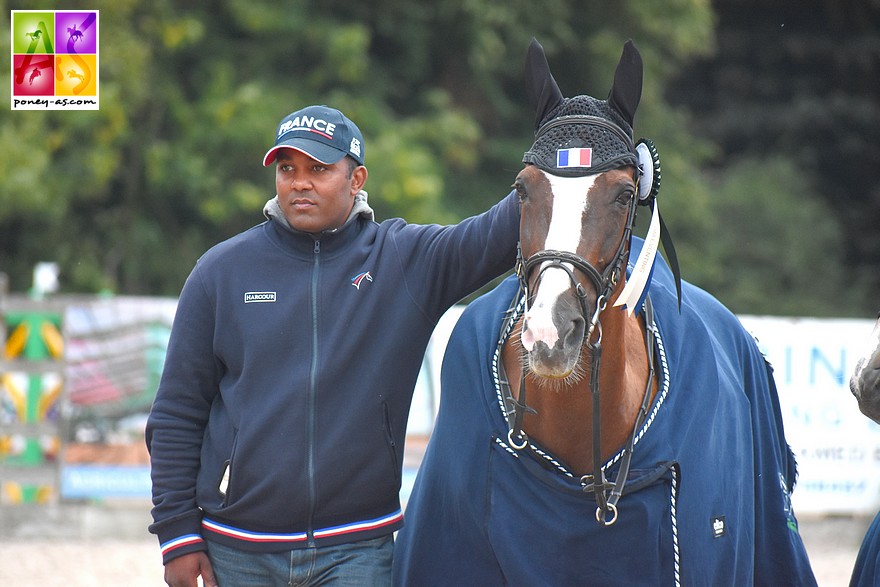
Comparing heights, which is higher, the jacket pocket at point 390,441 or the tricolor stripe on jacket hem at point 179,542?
the jacket pocket at point 390,441

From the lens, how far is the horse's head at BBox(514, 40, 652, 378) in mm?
2680

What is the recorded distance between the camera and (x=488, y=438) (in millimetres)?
3236

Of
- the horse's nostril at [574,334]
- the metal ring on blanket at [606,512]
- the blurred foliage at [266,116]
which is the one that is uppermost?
the blurred foliage at [266,116]

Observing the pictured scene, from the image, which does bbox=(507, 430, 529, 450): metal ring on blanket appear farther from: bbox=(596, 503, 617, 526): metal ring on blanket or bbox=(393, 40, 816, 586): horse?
bbox=(596, 503, 617, 526): metal ring on blanket

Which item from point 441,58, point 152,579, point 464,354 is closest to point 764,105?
point 441,58

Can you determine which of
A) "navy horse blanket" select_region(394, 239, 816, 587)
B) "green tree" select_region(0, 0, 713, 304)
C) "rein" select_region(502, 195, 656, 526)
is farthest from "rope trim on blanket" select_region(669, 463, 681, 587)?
"green tree" select_region(0, 0, 713, 304)

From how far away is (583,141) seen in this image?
2.90m

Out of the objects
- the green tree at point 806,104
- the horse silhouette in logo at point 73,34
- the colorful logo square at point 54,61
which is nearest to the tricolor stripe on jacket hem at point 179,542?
the colorful logo square at point 54,61

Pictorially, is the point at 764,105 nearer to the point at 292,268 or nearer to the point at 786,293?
the point at 786,293

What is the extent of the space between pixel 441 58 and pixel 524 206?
11.5 meters

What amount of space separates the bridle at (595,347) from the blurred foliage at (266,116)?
8.90m

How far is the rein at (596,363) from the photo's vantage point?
2770mm

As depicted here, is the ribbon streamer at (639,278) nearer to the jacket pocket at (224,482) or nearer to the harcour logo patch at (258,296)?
the harcour logo patch at (258,296)

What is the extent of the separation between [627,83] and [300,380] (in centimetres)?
119
